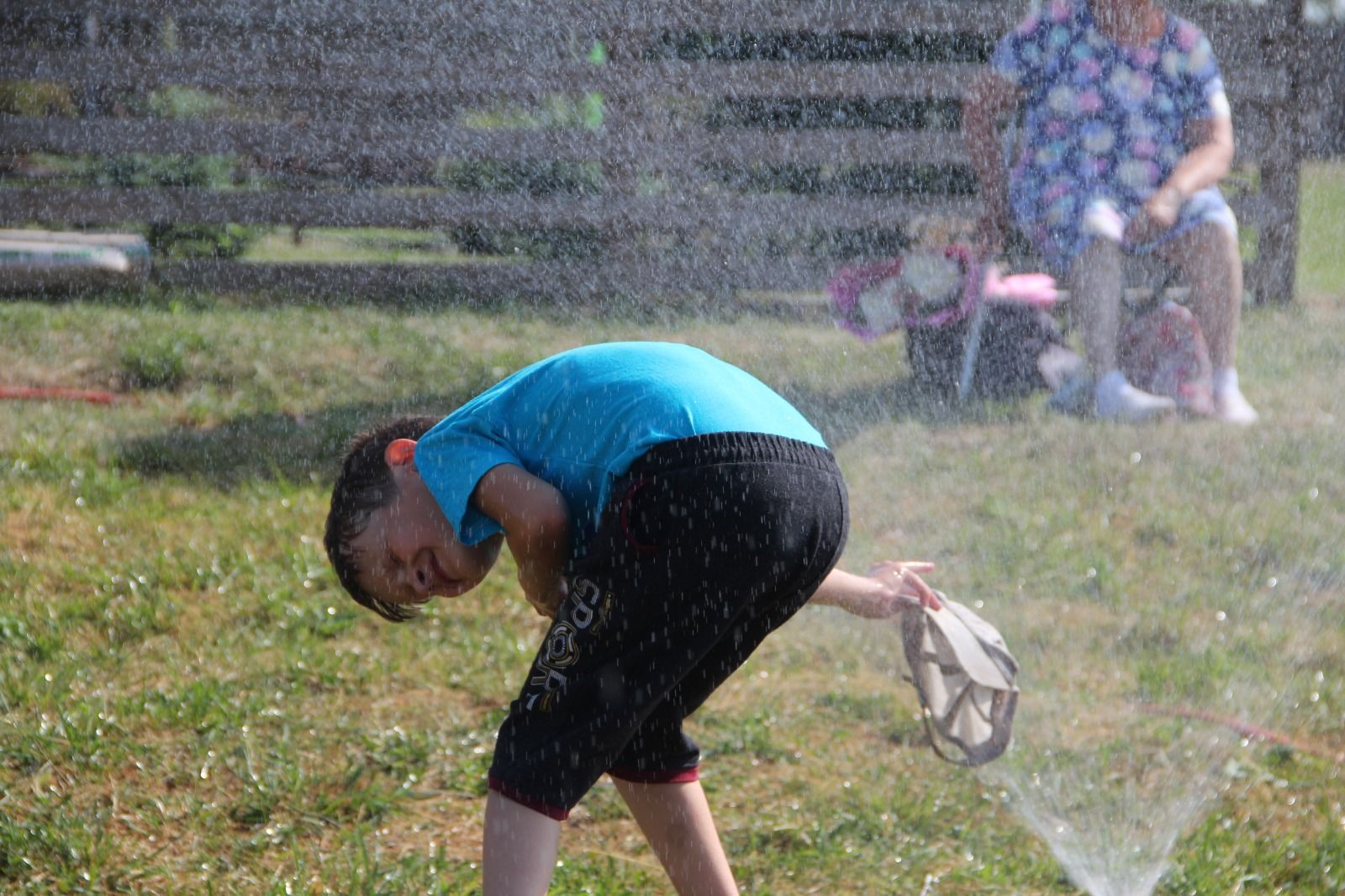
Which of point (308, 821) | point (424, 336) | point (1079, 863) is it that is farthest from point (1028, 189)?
point (308, 821)

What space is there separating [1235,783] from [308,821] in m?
1.67

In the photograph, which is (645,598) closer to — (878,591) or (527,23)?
(878,591)

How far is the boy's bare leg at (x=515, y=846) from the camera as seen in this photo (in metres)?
1.79

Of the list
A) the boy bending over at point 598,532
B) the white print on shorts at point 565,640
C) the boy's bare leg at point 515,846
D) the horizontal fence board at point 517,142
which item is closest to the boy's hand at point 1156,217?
the horizontal fence board at point 517,142

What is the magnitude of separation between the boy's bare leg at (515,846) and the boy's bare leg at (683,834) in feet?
1.21

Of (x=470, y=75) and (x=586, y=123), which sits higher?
(x=470, y=75)

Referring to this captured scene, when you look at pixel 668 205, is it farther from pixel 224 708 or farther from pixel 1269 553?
pixel 224 708

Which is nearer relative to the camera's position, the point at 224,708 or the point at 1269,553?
the point at 224,708

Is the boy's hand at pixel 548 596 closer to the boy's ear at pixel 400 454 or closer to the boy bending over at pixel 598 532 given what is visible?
the boy bending over at pixel 598 532

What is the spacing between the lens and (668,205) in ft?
21.8

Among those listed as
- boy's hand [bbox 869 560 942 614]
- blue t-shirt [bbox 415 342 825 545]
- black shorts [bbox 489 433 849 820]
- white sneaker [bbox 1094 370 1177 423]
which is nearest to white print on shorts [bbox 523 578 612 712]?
black shorts [bbox 489 433 849 820]

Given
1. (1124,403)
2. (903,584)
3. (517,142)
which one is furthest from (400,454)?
(517,142)

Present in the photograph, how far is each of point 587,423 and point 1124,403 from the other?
317cm

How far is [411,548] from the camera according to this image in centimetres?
198
